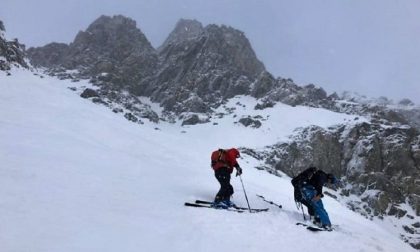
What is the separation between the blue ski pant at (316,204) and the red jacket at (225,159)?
7.72ft

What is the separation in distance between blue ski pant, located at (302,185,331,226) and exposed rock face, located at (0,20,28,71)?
89.4 ft

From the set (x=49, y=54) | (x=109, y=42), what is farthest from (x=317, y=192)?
(x=49, y=54)

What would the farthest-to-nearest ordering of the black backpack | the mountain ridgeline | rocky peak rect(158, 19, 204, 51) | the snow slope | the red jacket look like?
rocky peak rect(158, 19, 204, 51)
the mountain ridgeline
the black backpack
the red jacket
the snow slope

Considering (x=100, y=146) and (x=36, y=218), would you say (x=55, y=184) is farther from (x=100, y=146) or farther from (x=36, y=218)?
(x=100, y=146)

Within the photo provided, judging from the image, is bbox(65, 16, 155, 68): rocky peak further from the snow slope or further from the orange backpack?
the orange backpack

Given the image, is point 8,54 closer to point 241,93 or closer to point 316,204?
point 316,204

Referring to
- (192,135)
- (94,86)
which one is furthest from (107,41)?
(192,135)

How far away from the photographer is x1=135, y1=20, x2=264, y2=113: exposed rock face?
86.5m

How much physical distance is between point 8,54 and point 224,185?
1460 inches

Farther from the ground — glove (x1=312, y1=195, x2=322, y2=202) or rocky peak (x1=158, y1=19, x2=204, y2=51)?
rocky peak (x1=158, y1=19, x2=204, y2=51)

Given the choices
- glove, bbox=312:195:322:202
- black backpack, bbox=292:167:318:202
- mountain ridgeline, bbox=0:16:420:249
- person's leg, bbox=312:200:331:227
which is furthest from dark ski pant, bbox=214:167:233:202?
mountain ridgeline, bbox=0:16:420:249

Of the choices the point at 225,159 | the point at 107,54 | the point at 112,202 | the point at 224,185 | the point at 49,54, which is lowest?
the point at 112,202

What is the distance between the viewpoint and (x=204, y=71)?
96.1 metres

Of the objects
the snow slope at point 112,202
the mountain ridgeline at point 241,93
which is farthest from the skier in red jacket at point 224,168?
the mountain ridgeline at point 241,93
